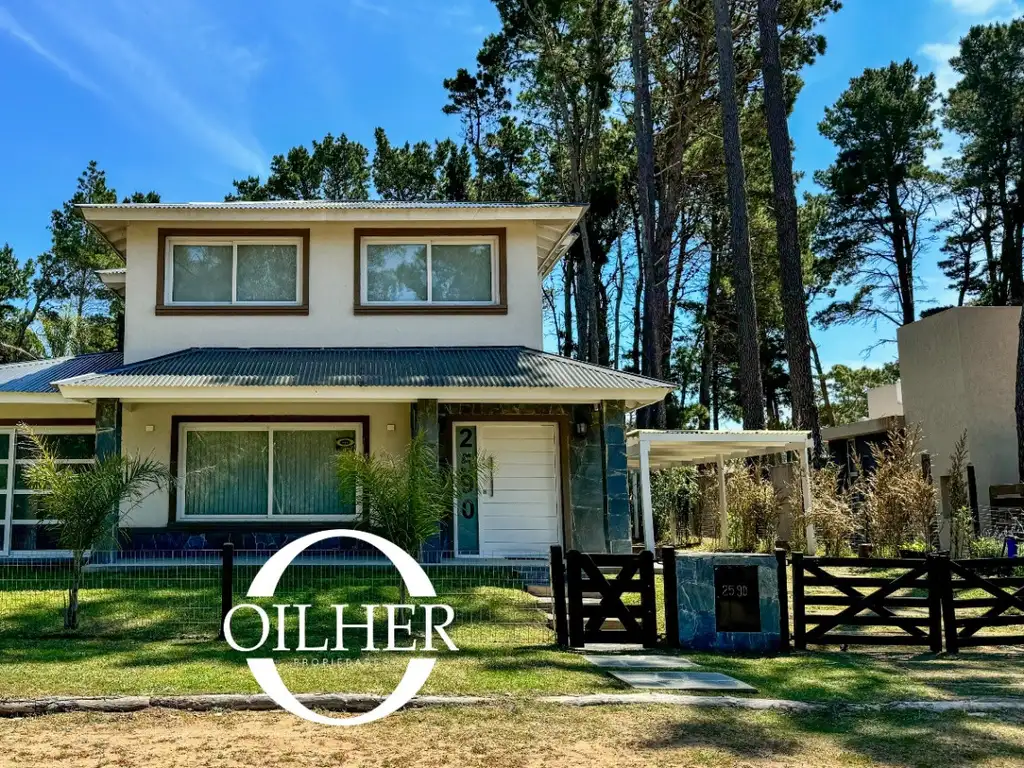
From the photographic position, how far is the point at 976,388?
2078cm

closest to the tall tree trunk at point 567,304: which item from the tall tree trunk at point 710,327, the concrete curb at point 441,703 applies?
the tall tree trunk at point 710,327

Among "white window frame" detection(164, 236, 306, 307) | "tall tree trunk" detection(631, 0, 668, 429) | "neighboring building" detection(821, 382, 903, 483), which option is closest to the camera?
"white window frame" detection(164, 236, 306, 307)

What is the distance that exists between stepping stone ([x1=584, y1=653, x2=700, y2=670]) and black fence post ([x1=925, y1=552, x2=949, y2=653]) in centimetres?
283

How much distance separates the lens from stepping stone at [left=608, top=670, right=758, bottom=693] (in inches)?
290

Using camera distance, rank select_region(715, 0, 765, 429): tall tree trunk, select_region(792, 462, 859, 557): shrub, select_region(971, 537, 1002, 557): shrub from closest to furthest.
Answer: select_region(971, 537, 1002, 557): shrub, select_region(792, 462, 859, 557): shrub, select_region(715, 0, 765, 429): tall tree trunk

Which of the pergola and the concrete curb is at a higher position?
the pergola

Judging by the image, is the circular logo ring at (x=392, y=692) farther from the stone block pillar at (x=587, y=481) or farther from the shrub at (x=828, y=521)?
the shrub at (x=828, y=521)

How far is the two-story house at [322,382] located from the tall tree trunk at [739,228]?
601 cm

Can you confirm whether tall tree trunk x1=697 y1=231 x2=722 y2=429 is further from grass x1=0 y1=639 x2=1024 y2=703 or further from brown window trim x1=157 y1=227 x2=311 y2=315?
grass x1=0 y1=639 x2=1024 y2=703

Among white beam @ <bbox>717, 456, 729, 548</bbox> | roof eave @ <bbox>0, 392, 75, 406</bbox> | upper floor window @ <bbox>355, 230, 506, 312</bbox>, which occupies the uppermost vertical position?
upper floor window @ <bbox>355, 230, 506, 312</bbox>

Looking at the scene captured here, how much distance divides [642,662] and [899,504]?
377 inches

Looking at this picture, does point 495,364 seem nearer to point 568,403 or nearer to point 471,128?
point 568,403

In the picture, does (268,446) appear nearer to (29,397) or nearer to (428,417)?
(428,417)

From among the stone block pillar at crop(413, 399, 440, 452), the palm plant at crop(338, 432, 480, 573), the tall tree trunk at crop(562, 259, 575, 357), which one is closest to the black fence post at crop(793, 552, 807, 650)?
the palm plant at crop(338, 432, 480, 573)
